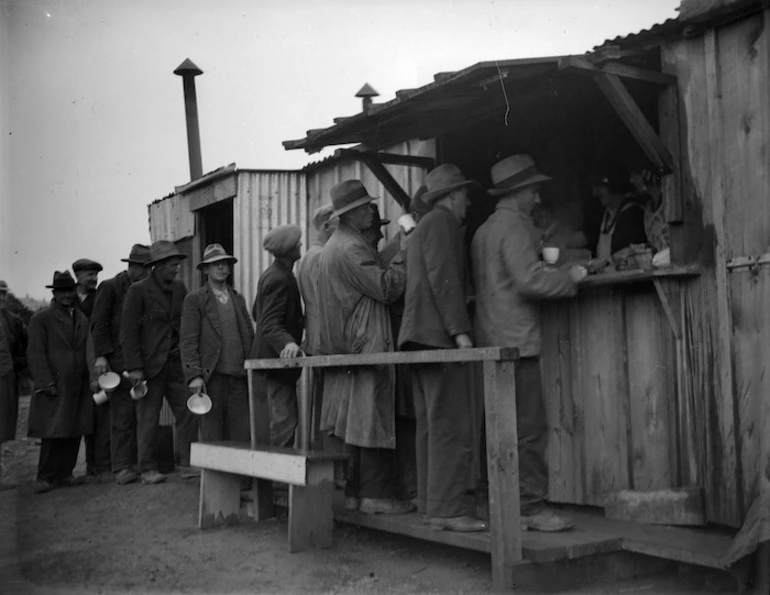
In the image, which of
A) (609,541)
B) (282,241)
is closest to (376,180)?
(282,241)

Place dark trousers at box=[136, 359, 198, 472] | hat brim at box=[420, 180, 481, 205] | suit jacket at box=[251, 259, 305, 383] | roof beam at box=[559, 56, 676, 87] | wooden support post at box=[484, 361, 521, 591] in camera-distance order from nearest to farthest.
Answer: wooden support post at box=[484, 361, 521, 591]
roof beam at box=[559, 56, 676, 87]
hat brim at box=[420, 180, 481, 205]
suit jacket at box=[251, 259, 305, 383]
dark trousers at box=[136, 359, 198, 472]

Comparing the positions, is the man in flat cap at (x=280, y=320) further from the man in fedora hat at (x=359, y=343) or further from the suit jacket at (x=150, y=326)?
the suit jacket at (x=150, y=326)

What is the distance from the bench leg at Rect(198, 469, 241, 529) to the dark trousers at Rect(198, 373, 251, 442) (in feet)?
4.29

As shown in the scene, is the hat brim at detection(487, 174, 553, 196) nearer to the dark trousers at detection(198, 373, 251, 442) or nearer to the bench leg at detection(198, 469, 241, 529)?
the bench leg at detection(198, 469, 241, 529)

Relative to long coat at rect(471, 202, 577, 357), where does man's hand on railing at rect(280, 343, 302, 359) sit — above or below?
below

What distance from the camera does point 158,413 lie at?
9.03 metres

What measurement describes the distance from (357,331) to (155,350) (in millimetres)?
3532

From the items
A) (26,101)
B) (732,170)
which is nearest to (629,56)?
(732,170)

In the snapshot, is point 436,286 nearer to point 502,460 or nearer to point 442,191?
point 442,191

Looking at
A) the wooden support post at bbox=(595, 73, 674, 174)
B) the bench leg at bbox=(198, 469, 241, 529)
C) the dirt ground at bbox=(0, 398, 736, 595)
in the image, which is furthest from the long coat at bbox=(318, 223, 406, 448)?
the wooden support post at bbox=(595, 73, 674, 174)

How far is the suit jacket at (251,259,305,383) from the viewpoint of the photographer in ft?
22.8

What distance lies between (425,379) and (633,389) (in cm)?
126

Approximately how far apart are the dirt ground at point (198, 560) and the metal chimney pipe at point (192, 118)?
11850 mm

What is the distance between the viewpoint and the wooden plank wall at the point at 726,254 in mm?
4867
